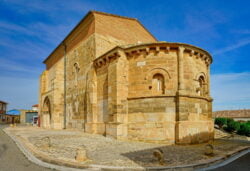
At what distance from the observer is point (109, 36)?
14250 mm

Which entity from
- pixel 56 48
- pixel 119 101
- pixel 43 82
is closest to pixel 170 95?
pixel 119 101

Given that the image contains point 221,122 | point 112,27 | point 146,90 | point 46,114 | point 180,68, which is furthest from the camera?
point 221,122

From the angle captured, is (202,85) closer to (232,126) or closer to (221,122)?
(232,126)

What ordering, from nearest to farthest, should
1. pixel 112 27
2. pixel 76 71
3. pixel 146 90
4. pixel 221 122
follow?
pixel 146 90 → pixel 112 27 → pixel 76 71 → pixel 221 122

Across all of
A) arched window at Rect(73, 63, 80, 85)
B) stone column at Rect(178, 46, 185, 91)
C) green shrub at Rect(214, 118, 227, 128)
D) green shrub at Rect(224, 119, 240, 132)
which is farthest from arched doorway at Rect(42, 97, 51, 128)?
green shrub at Rect(224, 119, 240, 132)

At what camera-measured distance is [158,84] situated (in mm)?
10227

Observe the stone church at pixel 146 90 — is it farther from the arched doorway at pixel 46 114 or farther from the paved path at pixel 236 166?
the arched doorway at pixel 46 114

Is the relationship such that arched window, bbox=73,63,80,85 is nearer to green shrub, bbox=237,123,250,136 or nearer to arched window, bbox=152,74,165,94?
arched window, bbox=152,74,165,94

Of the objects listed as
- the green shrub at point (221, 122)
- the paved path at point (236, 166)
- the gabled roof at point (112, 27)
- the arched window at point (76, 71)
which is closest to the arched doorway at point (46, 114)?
the arched window at point (76, 71)

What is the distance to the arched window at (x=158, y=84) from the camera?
10.2m

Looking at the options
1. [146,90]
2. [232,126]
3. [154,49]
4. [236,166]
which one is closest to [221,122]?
[232,126]

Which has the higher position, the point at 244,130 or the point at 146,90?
the point at 146,90

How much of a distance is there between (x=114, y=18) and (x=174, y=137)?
36.7ft

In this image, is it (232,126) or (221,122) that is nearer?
(232,126)
